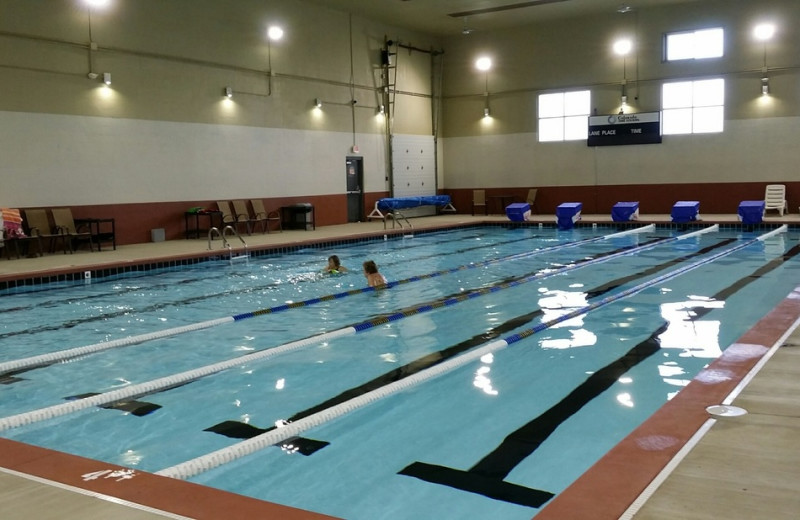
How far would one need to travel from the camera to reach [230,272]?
10875mm

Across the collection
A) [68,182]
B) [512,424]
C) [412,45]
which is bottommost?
[512,424]

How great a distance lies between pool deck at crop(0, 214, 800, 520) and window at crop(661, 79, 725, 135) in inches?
619

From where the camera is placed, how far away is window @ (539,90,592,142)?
19.8 metres

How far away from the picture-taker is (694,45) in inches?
719

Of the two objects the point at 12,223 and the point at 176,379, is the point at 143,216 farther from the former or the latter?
the point at 176,379

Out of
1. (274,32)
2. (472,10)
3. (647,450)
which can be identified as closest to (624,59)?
(472,10)

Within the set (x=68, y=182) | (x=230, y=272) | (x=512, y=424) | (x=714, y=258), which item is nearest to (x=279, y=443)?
(x=512, y=424)

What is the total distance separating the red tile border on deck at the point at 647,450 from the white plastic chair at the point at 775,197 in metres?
13.9

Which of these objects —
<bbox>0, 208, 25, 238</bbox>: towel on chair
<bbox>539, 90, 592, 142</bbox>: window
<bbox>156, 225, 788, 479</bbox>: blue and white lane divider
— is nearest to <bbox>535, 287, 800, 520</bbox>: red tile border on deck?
<bbox>156, 225, 788, 479</bbox>: blue and white lane divider

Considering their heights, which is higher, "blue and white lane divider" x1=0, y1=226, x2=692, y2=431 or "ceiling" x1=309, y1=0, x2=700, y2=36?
"ceiling" x1=309, y1=0, x2=700, y2=36

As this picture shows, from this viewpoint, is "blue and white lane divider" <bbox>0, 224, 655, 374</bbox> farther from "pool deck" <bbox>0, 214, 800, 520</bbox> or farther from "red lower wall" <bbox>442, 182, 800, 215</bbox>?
"red lower wall" <bbox>442, 182, 800, 215</bbox>

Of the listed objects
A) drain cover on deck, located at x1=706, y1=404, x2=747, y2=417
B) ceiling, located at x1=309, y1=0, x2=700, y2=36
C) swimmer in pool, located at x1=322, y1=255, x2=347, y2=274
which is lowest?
drain cover on deck, located at x1=706, y1=404, x2=747, y2=417

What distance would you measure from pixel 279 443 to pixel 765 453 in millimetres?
2229

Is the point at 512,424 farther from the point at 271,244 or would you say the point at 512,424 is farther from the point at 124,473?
the point at 271,244
